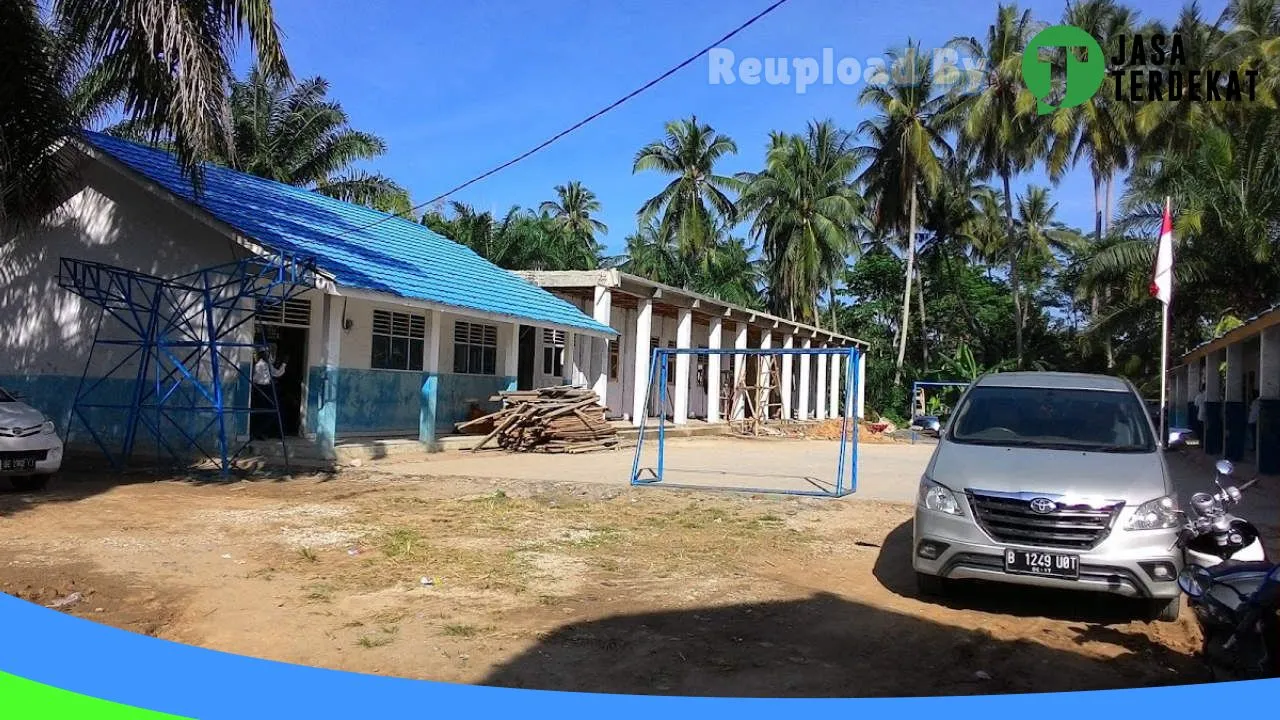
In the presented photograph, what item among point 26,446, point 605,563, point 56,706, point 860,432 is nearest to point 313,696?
point 56,706

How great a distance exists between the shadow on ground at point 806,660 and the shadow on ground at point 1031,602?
0.52 meters

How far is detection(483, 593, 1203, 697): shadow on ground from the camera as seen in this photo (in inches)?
177

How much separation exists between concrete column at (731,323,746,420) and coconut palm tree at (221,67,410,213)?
11.8 m

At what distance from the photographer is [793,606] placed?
6.13 meters

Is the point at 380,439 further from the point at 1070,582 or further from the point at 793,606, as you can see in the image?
the point at 1070,582

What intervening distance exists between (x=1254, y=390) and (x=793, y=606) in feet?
55.0

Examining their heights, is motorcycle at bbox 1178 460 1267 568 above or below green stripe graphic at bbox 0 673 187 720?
above

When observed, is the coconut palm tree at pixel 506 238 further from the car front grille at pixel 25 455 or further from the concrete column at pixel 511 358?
the car front grille at pixel 25 455

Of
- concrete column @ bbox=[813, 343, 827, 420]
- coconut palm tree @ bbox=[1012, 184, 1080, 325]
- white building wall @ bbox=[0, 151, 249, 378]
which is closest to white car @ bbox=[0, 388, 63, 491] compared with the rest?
white building wall @ bbox=[0, 151, 249, 378]

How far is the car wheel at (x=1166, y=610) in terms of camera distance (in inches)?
232

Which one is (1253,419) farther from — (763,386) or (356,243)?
(356,243)

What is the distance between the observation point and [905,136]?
3691cm

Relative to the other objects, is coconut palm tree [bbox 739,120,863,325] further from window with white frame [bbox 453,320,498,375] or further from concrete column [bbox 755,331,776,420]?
window with white frame [bbox 453,320,498,375]

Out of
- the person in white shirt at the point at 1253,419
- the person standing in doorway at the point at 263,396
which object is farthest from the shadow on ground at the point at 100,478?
the person in white shirt at the point at 1253,419
